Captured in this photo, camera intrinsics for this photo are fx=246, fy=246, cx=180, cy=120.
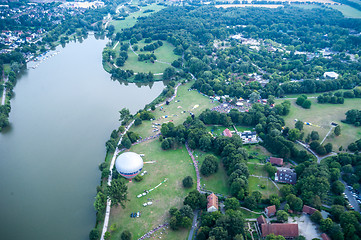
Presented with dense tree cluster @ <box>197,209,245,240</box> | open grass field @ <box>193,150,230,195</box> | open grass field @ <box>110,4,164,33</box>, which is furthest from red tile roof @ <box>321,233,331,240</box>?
open grass field @ <box>110,4,164,33</box>

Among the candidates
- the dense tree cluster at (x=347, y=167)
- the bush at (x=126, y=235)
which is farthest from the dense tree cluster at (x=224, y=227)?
the dense tree cluster at (x=347, y=167)

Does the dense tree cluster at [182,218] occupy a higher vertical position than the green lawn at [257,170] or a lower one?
higher

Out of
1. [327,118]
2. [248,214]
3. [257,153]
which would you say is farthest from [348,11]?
[248,214]

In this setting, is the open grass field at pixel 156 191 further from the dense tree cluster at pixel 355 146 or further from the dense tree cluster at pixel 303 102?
the dense tree cluster at pixel 303 102

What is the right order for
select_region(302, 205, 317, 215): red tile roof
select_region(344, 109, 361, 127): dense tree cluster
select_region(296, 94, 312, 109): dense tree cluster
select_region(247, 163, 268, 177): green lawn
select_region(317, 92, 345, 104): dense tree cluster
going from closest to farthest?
select_region(302, 205, 317, 215): red tile roof < select_region(247, 163, 268, 177): green lawn < select_region(344, 109, 361, 127): dense tree cluster < select_region(296, 94, 312, 109): dense tree cluster < select_region(317, 92, 345, 104): dense tree cluster

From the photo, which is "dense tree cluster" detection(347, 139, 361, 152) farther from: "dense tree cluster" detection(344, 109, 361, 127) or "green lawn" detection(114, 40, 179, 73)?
"green lawn" detection(114, 40, 179, 73)

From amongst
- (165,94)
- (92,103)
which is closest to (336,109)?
(165,94)

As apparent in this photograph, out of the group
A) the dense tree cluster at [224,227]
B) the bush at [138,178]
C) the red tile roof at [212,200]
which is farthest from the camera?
the bush at [138,178]

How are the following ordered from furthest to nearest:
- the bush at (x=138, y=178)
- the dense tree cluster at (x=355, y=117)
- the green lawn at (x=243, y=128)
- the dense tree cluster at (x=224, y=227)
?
the dense tree cluster at (x=355, y=117) < the green lawn at (x=243, y=128) < the bush at (x=138, y=178) < the dense tree cluster at (x=224, y=227)
